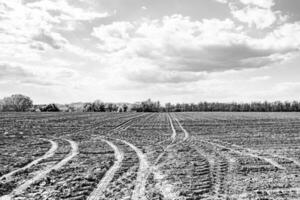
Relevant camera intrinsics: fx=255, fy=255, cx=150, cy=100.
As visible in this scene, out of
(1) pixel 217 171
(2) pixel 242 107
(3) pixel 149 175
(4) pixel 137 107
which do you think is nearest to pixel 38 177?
(3) pixel 149 175

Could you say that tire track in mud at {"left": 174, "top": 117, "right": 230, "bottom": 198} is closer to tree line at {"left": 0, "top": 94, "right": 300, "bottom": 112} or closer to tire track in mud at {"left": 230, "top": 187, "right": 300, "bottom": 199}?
tire track in mud at {"left": 230, "top": 187, "right": 300, "bottom": 199}

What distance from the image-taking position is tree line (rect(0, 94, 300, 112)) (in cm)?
13800

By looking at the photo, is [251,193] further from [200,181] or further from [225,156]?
[225,156]

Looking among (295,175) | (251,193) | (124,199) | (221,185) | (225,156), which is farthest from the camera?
(225,156)

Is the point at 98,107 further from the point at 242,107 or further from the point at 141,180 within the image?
the point at 141,180

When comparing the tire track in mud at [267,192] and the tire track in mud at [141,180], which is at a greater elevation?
the tire track in mud at [267,192]

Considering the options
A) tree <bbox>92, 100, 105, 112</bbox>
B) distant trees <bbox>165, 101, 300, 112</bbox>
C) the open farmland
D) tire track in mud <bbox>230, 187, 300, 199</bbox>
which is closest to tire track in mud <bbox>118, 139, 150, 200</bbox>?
the open farmland

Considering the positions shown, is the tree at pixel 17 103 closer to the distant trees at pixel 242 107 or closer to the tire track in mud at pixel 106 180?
the distant trees at pixel 242 107

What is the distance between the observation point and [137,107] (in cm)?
16425

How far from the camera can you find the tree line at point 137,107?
138 m

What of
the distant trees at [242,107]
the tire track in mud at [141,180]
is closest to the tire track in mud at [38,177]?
the tire track in mud at [141,180]

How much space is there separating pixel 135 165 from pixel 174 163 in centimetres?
157

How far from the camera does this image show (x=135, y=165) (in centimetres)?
940

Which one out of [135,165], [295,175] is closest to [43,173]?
[135,165]
